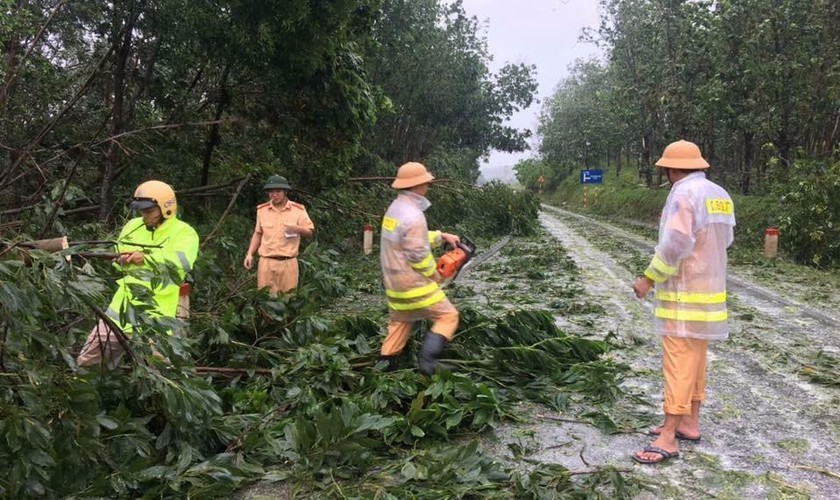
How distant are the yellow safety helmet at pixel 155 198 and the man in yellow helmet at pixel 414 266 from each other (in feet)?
4.47

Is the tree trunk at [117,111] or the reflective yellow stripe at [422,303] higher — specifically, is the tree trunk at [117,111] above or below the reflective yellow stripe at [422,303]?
above

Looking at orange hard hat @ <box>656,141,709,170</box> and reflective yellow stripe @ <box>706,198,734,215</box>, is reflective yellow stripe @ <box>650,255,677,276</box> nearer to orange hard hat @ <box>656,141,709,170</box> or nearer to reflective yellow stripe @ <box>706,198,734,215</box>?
reflective yellow stripe @ <box>706,198,734,215</box>

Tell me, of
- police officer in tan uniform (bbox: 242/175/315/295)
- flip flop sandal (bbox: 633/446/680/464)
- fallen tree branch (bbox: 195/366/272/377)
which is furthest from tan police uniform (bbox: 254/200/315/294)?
flip flop sandal (bbox: 633/446/680/464)

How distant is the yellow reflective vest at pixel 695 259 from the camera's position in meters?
3.41

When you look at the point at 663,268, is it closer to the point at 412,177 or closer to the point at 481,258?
the point at 412,177

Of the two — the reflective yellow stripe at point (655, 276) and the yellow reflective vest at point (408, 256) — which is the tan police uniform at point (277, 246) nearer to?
the yellow reflective vest at point (408, 256)

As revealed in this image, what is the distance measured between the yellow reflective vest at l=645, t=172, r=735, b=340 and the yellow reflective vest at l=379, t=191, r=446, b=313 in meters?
1.45

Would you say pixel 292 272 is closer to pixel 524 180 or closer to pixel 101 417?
pixel 101 417

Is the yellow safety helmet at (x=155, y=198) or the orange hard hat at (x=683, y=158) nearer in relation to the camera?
the orange hard hat at (x=683, y=158)

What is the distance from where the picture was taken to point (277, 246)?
620cm

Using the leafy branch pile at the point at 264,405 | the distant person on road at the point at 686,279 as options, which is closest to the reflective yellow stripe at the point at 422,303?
the leafy branch pile at the point at 264,405

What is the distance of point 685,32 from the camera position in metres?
21.3

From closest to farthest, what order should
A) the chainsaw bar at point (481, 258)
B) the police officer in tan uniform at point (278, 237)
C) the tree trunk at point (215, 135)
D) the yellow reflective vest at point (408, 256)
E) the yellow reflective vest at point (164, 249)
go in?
the yellow reflective vest at point (164, 249) < the yellow reflective vest at point (408, 256) < the police officer in tan uniform at point (278, 237) < the tree trunk at point (215, 135) < the chainsaw bar at point (481, 258)

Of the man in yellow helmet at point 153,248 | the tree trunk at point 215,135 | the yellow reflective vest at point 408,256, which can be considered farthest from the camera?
the tree trunk at point 215,135
